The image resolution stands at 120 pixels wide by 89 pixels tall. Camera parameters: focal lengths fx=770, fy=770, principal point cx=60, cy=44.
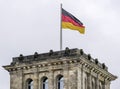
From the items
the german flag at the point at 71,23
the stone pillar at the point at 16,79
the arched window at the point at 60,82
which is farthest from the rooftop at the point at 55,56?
the german flag at the point at 71,23

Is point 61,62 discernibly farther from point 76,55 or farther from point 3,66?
point 3,66

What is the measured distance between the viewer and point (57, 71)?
93.9m

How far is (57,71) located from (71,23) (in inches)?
270

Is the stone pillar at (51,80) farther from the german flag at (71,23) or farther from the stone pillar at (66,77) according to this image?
the german flag at (71,23)

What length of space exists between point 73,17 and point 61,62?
6898 millimetres

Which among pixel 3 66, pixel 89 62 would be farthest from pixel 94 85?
pixel 3 66

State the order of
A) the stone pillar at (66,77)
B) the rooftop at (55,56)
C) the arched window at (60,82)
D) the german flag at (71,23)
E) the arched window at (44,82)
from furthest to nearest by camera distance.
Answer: the german flag at (71,23) < the arched window at (44,82) < the arched window at (60,82) < the rooftop at (55,56) < the stone pillar at (66,77)

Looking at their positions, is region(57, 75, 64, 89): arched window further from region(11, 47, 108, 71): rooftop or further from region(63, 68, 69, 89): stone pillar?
region(11, 47, 108, 71): rooftop

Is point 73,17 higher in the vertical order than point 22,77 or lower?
higher

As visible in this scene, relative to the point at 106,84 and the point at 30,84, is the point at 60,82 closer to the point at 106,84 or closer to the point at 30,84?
the point at 30,84

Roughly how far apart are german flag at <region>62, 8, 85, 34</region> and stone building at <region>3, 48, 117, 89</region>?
362cm

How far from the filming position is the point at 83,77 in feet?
308

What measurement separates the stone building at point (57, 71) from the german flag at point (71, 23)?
3.62 metres

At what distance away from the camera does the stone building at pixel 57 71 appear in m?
92.8
